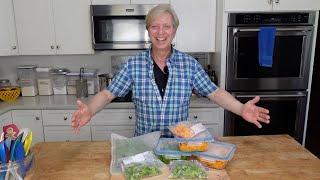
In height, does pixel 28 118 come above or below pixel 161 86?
below

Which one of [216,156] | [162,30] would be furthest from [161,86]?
[216,156]

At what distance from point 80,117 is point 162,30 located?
624mm

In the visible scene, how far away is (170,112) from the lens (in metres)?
1.63

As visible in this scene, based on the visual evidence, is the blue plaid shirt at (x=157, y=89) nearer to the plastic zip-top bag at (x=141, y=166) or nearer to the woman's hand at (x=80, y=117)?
the woman's hand at (x=80, y=117)

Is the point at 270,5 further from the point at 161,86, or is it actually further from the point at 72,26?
the point at 72,26

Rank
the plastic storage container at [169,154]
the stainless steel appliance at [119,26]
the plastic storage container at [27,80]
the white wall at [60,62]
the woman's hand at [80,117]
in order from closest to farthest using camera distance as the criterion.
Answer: the plastic storage container at [169,154] < the woman's hand at [80,117] < the stainless steel appliance at [119,26] < the plastic storage container at [27,80] < the white wall at [60,62]

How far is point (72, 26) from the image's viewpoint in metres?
2.65

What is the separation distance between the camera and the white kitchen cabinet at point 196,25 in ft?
8.54

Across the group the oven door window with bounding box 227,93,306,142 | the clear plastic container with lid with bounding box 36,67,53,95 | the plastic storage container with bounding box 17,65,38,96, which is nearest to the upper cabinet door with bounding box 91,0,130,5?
the clear plastic container with lid with bounding box 36,67,53,95

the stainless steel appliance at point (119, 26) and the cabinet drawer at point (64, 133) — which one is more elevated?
the stainless steel appliance at point (119, 26)

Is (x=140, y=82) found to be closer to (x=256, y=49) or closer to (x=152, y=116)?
(x=152, y=116)

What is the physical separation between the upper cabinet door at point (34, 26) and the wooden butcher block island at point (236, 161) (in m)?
1.52

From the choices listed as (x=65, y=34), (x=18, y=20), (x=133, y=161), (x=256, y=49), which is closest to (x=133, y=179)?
(x=133, y=161)

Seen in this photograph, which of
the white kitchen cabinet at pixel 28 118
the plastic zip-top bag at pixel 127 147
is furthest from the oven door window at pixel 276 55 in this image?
the white kitchen cabinet at pixel 28 118
